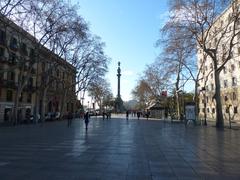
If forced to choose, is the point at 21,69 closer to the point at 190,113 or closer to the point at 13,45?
the point at 13,45

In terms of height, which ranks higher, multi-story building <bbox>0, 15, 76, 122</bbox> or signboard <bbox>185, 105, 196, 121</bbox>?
multi-story building <bbox>0, 15, 76, 122</bbox>

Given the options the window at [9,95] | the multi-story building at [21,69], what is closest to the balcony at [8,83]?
the multi-story building at [21,69]

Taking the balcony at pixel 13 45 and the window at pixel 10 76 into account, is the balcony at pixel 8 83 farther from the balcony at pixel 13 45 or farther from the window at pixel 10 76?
the balcony at pixel 13 45

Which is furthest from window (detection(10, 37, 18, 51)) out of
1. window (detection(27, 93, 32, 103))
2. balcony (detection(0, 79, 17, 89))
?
window (detection(27, 93, 32, 103))

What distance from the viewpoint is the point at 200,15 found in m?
32.3

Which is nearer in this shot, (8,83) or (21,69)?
(21,69)

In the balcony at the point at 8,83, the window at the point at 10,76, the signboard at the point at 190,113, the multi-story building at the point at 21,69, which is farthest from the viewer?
the window at the point at 10,76

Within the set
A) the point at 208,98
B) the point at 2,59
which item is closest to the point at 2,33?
the point at 2,59

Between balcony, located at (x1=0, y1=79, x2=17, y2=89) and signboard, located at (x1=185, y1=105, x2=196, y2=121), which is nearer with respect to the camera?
signboard, located at (x1=185, y1=105, x2=196, y2=121)

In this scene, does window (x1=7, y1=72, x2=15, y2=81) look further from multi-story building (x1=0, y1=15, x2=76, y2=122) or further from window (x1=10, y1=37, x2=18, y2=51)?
window (x1=10, y1=37, x2=18, y2=51)

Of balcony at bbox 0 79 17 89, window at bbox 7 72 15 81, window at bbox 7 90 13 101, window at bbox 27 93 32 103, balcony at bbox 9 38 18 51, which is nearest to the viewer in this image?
balcony at bbox 0 79 17 89

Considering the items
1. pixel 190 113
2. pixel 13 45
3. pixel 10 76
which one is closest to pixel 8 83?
pixel 10 76

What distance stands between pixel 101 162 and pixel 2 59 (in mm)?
40158

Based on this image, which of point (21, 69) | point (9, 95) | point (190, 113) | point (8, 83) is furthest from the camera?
point (9, 95)
